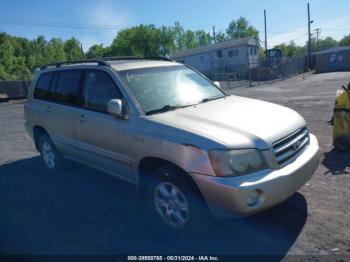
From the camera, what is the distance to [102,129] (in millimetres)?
4523

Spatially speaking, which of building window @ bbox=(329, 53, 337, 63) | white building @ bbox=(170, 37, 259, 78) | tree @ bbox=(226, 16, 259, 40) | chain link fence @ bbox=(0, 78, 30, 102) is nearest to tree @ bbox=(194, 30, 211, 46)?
tree @ bbox=(226, 16, 259, 40)

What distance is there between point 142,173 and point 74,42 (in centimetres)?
10447

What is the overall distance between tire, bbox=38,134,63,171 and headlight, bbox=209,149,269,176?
12.2ft

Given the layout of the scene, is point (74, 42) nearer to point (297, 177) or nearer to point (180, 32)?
point (180, 32)

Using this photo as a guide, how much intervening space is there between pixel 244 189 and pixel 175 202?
889 mm

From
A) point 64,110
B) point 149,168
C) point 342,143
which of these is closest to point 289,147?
point 149,168

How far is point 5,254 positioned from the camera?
3676mm

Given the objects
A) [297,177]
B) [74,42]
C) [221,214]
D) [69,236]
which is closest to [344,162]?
[297,177]

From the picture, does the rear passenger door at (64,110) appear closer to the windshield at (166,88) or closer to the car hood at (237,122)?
the windshield at (166,88)

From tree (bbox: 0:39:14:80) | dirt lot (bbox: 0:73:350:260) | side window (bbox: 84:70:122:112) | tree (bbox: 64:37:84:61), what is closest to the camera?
dirt lot (bbox: 0:73:350:260)

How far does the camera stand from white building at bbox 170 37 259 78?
47.9m

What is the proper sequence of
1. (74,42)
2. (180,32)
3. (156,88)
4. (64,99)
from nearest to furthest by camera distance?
(156,88) < (64,99) < (180,32) < (74,42)

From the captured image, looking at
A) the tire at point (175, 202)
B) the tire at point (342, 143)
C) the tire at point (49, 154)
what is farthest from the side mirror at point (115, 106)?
the tire at point (342, 143)

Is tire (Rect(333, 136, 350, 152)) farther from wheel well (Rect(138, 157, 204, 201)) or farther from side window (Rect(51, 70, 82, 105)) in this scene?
side window (Rect(51, 70, 82, 105))
